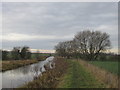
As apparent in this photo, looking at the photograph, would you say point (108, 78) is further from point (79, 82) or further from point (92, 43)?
point (92, 43)

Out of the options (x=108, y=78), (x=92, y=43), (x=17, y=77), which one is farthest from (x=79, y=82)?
(x=92, y=43)

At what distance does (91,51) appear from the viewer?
64.4 metres

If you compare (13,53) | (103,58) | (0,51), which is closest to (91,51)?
(103,58)

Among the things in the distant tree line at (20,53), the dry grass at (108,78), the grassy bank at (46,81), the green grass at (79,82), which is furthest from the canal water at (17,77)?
the distant tree line at (20,53)

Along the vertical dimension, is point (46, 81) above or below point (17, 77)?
above

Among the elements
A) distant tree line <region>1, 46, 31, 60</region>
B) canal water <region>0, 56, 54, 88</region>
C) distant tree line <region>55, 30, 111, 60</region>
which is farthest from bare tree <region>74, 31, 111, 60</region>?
canal water <region>0, 56, 54, 88</region>

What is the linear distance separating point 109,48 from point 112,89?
55.6 metres

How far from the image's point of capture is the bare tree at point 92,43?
6369cm

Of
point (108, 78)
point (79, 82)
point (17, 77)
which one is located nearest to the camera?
point (108, 78)

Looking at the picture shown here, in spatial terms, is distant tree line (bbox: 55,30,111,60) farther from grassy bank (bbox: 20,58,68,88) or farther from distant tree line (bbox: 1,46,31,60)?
grassy bank (bbox: 20,58,68,88)

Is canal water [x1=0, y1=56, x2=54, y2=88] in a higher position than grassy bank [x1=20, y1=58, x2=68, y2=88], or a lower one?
lower

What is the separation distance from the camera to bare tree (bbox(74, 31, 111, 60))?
→ 63688 mm

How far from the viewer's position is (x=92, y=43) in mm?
64438

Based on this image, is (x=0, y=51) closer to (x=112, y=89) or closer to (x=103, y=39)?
(x=103, y=39)
